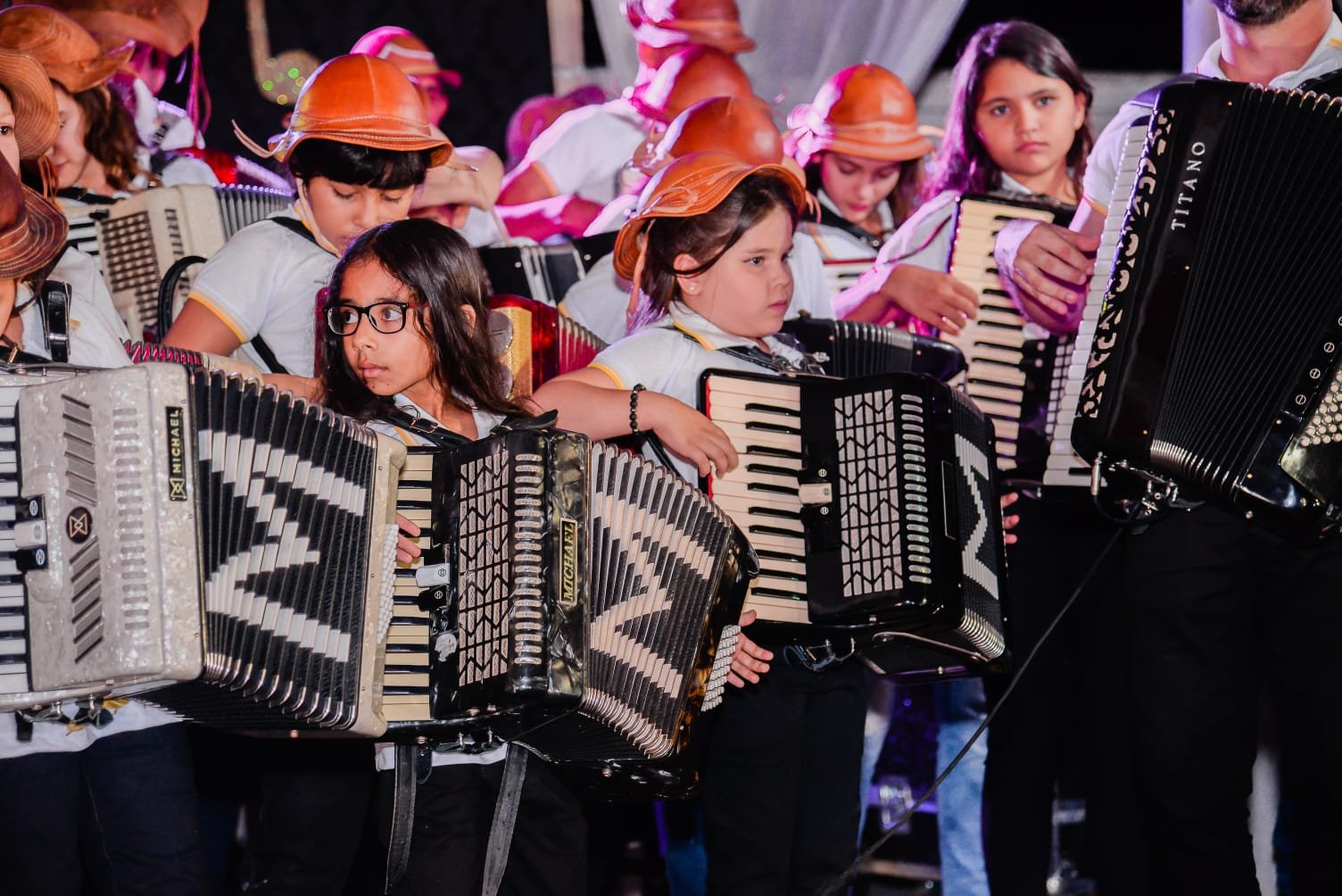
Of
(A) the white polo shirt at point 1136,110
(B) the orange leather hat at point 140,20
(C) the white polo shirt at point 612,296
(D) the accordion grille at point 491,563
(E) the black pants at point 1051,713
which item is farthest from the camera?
(B) the orange leather hat at point 140,20

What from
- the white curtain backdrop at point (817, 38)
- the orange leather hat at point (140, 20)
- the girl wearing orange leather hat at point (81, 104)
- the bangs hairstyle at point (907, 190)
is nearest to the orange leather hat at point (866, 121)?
the bangs hairstyle at point (907, 190)

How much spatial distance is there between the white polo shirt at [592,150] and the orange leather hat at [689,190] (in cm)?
132

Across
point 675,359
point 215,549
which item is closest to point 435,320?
point 675,359

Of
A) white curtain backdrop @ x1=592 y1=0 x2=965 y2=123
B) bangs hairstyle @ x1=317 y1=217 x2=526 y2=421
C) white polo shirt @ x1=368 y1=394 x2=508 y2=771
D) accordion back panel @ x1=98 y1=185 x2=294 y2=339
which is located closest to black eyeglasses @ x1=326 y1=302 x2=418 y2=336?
bangs hairstyle @ x1=317 y1=217 x2=526 y2=421

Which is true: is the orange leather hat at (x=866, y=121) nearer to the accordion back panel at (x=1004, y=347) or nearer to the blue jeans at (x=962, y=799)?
the accordion back panel at (x=1004, y=347)

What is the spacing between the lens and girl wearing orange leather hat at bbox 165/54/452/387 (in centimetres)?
335

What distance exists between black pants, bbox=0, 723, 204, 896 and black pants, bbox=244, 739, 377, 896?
134 millimetres

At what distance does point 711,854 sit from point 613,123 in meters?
2.48

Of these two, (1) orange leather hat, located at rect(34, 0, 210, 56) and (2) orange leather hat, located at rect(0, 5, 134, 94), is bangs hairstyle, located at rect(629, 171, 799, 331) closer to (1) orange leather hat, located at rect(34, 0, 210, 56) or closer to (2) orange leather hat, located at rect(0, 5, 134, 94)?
(2) orange leather hat, located at rect(0, 5, 134, 94)

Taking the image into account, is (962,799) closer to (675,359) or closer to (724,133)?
(675,359)

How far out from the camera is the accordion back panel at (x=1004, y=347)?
12.0 feet

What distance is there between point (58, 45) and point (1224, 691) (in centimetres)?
308

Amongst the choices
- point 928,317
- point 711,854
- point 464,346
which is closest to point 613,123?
point 928,317

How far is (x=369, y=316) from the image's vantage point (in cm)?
283
